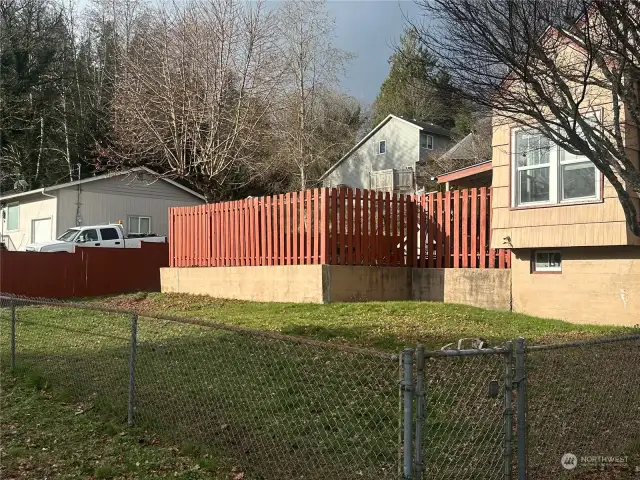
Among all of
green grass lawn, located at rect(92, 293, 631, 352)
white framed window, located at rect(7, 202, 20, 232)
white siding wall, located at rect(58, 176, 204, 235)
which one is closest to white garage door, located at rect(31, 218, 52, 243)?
white siding wall, located at rect(58, 176, 204, 235)

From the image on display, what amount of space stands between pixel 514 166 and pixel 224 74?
1223cm

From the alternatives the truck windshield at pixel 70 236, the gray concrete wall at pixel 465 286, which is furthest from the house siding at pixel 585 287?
the truck windshield at pixel 70 236

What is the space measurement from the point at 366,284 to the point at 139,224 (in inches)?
656

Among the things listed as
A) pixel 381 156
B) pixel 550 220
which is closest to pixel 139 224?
pixel 381 156

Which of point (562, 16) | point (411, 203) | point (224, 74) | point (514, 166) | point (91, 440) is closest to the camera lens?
point (91, 440)

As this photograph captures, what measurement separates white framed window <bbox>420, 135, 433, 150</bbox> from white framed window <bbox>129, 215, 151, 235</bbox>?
18758 mm

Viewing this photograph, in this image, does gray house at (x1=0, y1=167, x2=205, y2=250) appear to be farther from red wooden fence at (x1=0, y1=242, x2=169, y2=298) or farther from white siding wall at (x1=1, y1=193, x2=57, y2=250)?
red wooden fence at (x1=0, y1=242, x2=169, y2=298)

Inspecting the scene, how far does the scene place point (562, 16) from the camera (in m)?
5.56

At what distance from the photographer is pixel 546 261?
10.9 meters

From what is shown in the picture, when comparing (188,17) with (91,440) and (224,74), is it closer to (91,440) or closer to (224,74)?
(224,74)

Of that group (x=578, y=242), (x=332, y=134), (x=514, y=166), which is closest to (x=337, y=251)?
(x=514, y=166)

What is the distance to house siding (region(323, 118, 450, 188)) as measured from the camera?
128 ft

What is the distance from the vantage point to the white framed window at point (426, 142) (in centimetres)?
3897

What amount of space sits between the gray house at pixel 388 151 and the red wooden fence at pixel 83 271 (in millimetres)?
20658
